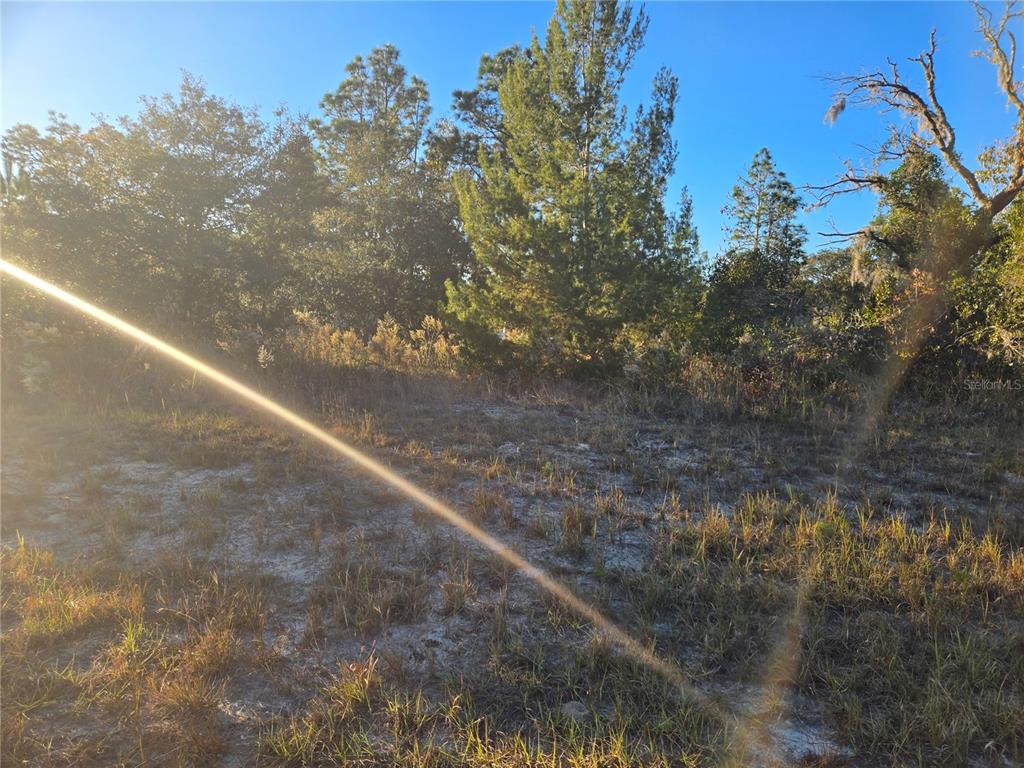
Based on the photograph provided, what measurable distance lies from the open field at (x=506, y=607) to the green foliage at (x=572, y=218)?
395 cm

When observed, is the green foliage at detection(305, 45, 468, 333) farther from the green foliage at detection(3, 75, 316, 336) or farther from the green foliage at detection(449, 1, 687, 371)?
the green foliage at detection(449, 1, 687, 371)

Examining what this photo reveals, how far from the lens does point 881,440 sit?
662cm

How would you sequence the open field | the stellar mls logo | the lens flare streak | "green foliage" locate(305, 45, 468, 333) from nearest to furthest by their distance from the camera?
the open field
the lens flare streak
the stellar mls logo
"green foliage" locate(305, 45, 468, 333)

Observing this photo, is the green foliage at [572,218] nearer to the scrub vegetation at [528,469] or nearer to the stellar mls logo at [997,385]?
the scrub vegetation at [528,469]

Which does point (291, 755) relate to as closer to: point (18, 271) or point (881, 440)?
point (881, 440)

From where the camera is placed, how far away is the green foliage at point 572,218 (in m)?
9.22

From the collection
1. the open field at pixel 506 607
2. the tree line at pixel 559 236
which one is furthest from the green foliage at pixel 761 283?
the open field at pixel 506 607

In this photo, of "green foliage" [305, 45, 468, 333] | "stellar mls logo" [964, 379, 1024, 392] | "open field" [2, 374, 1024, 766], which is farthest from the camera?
"green foliage" [305, 45, 468, 333]

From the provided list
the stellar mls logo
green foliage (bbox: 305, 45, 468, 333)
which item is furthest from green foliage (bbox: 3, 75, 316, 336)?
the stellar mls logo

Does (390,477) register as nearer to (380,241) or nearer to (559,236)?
(559,236)

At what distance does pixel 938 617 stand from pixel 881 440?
171 inches

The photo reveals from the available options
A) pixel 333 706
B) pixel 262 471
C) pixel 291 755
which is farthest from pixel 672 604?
pixel 262 471

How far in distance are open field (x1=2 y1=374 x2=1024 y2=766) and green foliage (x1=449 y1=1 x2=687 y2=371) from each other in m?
3.95

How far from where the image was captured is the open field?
229 cm
